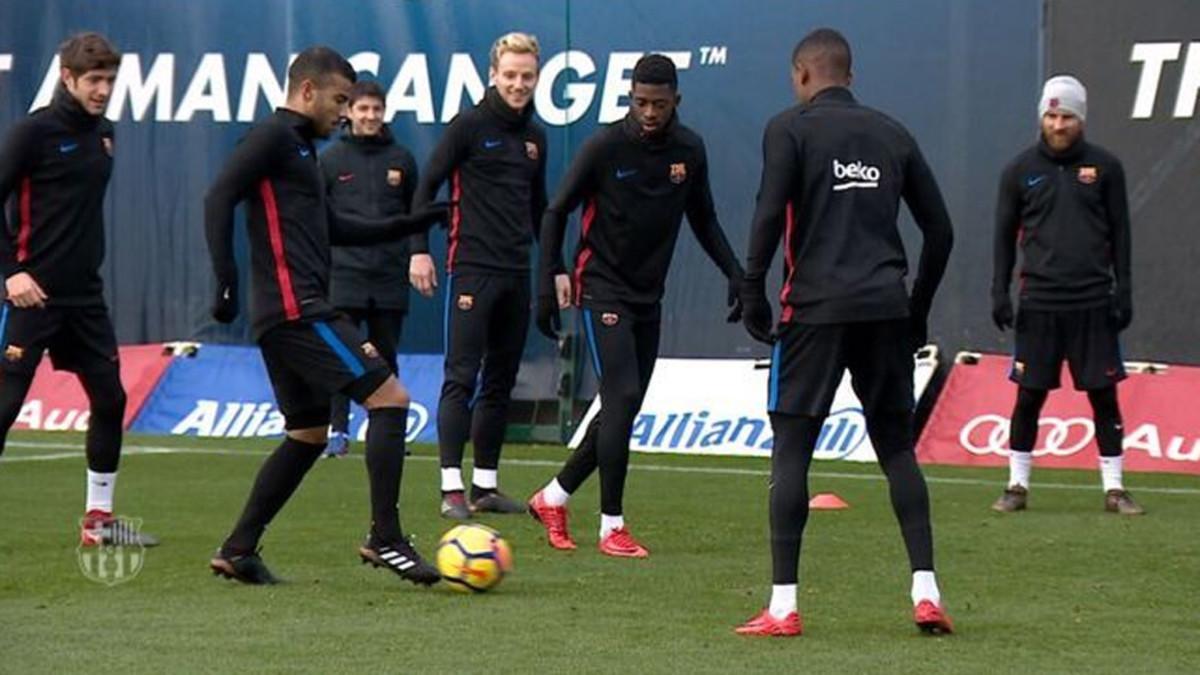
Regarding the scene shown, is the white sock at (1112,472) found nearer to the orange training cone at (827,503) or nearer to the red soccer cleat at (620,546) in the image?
the orange training cone at (827,503)

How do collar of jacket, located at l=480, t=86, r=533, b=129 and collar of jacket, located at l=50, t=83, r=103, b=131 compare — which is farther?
collar of jacket, located at l=480, t=86, r=533, b=129

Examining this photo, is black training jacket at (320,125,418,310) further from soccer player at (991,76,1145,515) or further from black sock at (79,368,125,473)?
black sock at (79,368,125,473)

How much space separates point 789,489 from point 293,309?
2080mm

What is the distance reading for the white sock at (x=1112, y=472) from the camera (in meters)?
13.0

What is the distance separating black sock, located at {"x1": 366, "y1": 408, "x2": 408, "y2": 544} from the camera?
9672mm

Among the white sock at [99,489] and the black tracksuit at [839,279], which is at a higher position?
the black tracksuit at [839,279]

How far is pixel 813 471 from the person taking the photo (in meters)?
15.6

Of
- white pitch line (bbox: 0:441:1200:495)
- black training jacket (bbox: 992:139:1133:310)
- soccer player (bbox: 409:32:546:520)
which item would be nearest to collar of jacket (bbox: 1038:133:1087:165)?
black training jacket (bbox: 992:139:1133:310)

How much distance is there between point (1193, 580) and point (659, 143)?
9.36 ft

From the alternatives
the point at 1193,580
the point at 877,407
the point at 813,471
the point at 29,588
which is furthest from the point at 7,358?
the point at 813,471


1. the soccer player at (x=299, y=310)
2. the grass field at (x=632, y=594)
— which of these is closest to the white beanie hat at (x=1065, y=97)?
the grass field at (x=632, y=594)

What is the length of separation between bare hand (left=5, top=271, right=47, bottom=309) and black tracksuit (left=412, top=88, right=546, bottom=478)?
2.20 m

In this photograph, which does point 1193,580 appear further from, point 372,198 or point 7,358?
point 372,198

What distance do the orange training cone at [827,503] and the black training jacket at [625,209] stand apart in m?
2.29
